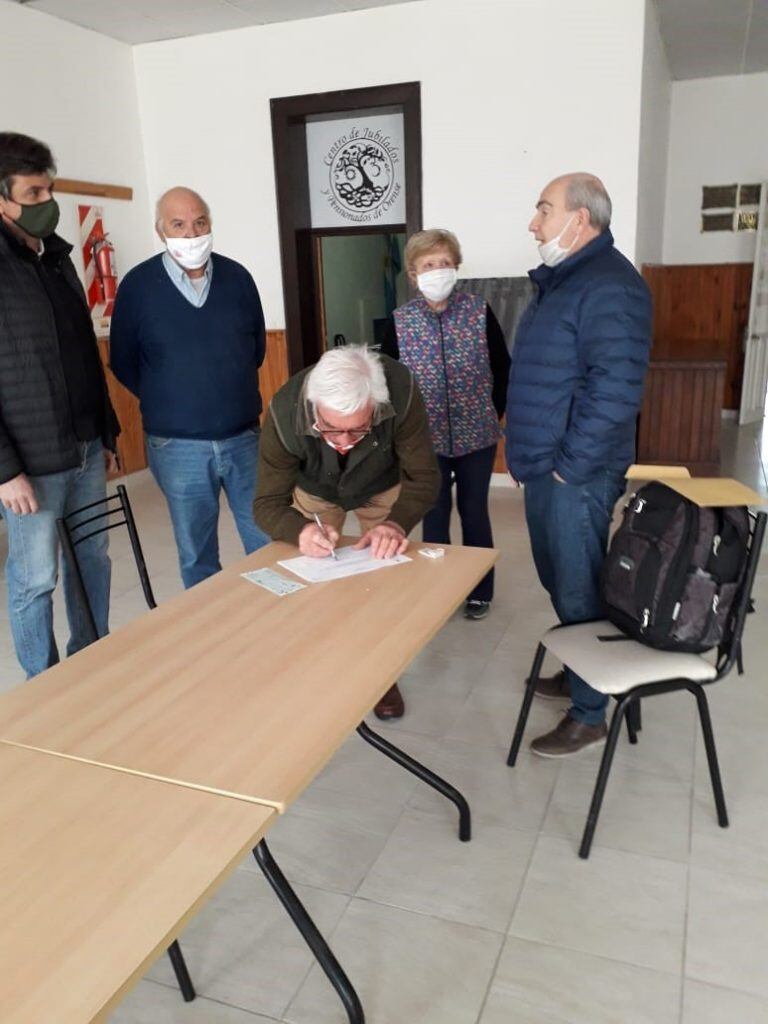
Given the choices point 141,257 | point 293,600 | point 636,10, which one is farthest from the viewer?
point 141,257

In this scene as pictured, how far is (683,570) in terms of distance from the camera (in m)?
1.80

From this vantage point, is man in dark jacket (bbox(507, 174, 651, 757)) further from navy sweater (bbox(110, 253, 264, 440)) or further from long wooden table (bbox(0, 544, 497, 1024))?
navy sweater (bbox(110, 253, 264, 440))

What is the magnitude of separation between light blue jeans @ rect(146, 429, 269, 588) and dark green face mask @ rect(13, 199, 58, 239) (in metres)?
0.74

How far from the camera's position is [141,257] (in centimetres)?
541

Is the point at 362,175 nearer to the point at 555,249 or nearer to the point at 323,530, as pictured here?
the point at 555,249

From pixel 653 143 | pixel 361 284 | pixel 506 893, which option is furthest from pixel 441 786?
pixel 361 284

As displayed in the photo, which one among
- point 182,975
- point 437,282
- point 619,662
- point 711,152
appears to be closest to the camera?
point 182,975

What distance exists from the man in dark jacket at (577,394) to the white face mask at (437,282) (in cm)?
64

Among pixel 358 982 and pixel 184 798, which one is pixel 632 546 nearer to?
pixel 358 982

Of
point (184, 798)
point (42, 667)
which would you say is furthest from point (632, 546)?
point (42, 667)

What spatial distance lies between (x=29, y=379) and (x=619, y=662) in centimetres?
166

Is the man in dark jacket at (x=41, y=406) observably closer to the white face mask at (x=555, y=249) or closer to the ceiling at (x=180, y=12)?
the white face mask at (x=555, y=249)

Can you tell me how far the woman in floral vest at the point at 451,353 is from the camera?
282 cm

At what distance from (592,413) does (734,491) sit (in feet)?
1.29
